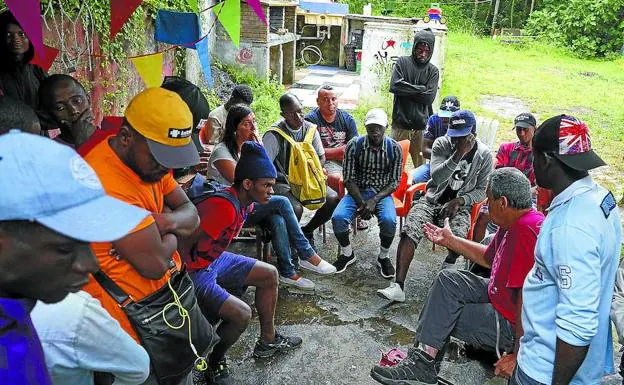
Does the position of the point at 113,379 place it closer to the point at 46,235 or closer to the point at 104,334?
the point at 104,334

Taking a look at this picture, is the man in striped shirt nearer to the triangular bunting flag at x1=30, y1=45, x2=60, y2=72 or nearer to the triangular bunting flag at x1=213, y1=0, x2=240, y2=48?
the triangular bunting flag at x1=213, y1=0, x2=240, y2=48

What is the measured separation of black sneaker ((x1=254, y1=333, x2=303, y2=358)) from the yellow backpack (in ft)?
4.94

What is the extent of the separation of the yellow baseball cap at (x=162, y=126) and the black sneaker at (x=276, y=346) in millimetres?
1918

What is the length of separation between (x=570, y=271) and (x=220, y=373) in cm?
223

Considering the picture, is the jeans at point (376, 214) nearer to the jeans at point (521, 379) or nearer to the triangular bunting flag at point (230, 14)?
the triangular bunting flag at point (230, 14)

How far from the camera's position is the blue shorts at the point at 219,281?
315cm

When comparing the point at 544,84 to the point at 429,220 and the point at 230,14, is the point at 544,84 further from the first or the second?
the point at 230,14

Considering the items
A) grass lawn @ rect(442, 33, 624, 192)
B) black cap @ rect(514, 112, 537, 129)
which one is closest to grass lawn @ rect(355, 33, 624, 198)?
grass lawn @ rect(442, 33, 624, 192)

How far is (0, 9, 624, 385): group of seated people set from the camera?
3.88 feet

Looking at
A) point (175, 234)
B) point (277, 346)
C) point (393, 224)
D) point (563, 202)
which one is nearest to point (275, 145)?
point (393, 224)

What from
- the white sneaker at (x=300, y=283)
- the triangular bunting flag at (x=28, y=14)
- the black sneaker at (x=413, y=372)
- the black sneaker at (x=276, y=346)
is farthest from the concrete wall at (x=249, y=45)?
the black sneaker at (x=413, y=372)

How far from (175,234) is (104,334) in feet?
3.09

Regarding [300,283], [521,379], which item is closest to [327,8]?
[300,283]

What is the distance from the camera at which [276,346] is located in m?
3.79
